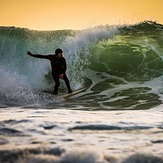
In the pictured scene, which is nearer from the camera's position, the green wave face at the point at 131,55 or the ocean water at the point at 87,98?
the ocean water at the point at 87,98

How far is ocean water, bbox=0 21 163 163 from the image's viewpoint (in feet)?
11.8

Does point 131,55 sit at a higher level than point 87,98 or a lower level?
higher

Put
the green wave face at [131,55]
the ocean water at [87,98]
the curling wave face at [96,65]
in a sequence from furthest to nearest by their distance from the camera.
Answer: the green wave face at [131,55]
the curling wave face at [96,65]
the ocean water at [87,98]

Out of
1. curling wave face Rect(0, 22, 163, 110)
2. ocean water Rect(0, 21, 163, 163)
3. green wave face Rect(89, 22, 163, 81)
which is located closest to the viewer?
ocean water Rect(0, 21, 163, 163)

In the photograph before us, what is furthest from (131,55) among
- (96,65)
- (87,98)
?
(87,98)

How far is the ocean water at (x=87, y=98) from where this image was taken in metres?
3.59

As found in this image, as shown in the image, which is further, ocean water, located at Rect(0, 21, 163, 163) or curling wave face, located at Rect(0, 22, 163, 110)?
curling wave face, located at Rect(0, 22, 163, 110)

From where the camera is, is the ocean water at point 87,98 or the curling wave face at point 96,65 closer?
the ocean water at point 87,98

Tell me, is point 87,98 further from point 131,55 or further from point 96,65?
point 131,55

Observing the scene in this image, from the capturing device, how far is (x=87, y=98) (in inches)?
394

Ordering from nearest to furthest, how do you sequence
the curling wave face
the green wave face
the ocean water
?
the ocean water < the curling wave face < the green wave face

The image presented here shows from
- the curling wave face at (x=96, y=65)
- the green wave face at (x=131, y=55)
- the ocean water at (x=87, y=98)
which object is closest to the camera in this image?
the ocean water at (x=87, y=98)

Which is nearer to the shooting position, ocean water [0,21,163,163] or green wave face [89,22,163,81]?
ocean water [0,21,163,163]

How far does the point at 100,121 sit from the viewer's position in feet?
17.2
